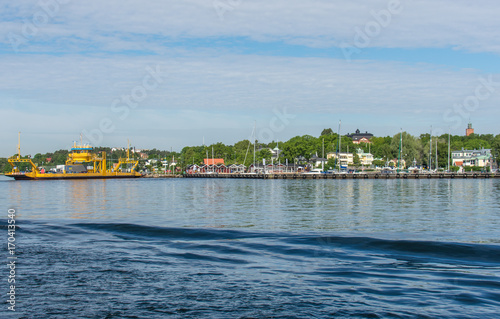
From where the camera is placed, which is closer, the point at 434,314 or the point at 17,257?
the point at 434,314

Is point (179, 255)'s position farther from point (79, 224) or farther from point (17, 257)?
point (79, 224)

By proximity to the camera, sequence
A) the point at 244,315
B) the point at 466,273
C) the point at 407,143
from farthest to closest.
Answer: the point at 407,143, the point at 466,273, the point at 244,315

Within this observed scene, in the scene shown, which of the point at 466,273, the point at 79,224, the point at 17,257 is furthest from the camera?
the point at 79,224

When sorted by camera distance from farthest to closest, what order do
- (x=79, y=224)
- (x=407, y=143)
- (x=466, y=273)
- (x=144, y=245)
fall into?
1. (x=407, y=143)
2. (x=79, y=224)
3. (x=144, y=245)
4. (x=466, y=273)

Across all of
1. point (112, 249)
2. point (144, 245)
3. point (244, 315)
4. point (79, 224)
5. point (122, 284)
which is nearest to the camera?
point (244, 315)

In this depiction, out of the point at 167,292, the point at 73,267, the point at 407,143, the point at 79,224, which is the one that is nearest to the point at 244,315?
the point at 167,292

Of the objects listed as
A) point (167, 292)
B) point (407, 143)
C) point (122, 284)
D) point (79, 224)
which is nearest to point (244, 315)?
point (167, 292)

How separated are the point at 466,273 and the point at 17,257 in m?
15.6

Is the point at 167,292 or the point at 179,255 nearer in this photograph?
the point at 167,292

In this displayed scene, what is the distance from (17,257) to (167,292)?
7837 millimetres

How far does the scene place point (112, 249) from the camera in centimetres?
1975

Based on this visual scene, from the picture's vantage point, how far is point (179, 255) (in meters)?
18.5

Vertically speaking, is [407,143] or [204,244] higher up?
[407,143]

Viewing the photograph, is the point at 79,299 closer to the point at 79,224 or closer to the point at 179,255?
the point at 179,255
